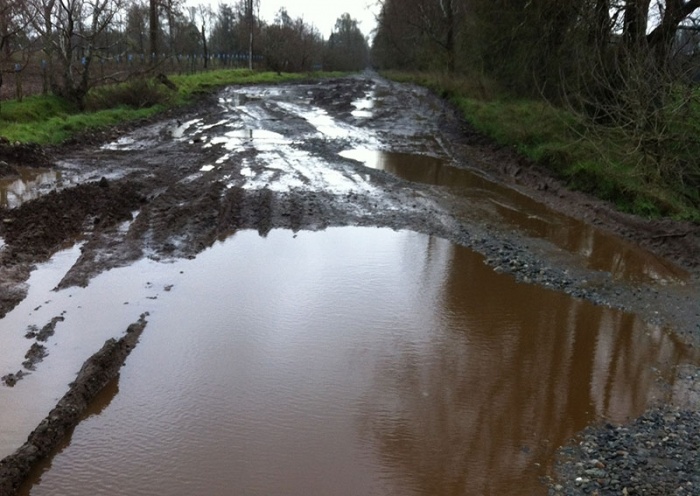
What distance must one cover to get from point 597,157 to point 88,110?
16752 mm

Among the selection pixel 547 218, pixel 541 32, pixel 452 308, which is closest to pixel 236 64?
pixel 541 32

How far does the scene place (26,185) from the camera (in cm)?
1253

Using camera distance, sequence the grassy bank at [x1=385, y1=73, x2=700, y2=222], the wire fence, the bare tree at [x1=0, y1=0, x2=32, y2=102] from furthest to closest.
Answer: the wire fence < the bare tree at [x1=0, y1=0, x2=32, y2=102] < the grassy bank at [x1=385, y1=73, x2=700, y2=222]

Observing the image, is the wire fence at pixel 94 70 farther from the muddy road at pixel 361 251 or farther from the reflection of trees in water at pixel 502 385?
the reflection of trees in water at pixel 502 385

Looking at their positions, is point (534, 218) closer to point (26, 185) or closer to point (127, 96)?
point (26, 185)

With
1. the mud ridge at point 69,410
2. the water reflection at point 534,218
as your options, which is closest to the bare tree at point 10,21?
the water reflection at point 534,218

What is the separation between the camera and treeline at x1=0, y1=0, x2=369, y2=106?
1994 cm

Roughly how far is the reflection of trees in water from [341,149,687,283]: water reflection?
217 cm

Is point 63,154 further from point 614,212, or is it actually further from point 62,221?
point 614,212

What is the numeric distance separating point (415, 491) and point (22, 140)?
568 inches

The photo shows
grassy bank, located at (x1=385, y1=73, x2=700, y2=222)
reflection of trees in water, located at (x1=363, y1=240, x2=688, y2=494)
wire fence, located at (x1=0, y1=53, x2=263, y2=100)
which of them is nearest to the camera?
reflection of trees in water, located at (x1=363, y1=240, x2=688, y2=494)

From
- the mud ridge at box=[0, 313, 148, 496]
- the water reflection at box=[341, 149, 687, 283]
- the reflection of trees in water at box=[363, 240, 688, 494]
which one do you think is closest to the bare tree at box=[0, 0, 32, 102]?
the water reflection at box=[341, 149, 687, 283]

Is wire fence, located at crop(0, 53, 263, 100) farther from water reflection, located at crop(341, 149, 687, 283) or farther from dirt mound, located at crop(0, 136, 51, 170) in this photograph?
water reflection, located at crop(341, 149, 687, 283)

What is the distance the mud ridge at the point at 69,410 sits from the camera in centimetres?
481
